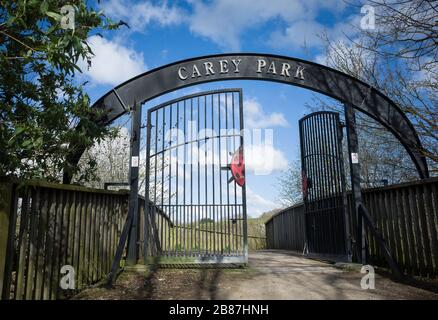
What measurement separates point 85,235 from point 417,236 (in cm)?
494

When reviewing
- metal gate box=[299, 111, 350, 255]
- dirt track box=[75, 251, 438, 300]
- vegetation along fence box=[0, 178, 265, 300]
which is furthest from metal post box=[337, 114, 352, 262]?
vegetation along fence box=[0, 178, 265, 300]

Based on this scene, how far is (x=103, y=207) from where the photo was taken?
5.36 metres

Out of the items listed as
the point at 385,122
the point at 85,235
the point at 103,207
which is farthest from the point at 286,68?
the point at 85,235

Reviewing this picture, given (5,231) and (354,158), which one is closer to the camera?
(5,231)

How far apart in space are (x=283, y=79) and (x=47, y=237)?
16.9ft

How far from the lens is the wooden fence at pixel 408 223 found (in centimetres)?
468

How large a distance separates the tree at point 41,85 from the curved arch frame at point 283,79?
6.00 ft

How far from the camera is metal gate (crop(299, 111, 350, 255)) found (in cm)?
679

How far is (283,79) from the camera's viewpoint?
6762 millimetres

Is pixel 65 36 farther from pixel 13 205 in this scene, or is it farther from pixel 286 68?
pixel 286 68

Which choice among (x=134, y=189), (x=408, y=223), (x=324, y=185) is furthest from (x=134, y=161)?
(x=408, y=223)

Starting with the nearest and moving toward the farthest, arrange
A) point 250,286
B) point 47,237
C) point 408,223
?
point 47,237 < point 250,286 < point 408,223

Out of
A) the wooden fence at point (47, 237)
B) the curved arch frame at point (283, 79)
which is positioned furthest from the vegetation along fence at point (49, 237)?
the curved arch frame at point (283, 79)

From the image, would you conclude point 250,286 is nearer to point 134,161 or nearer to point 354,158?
point 134,161
